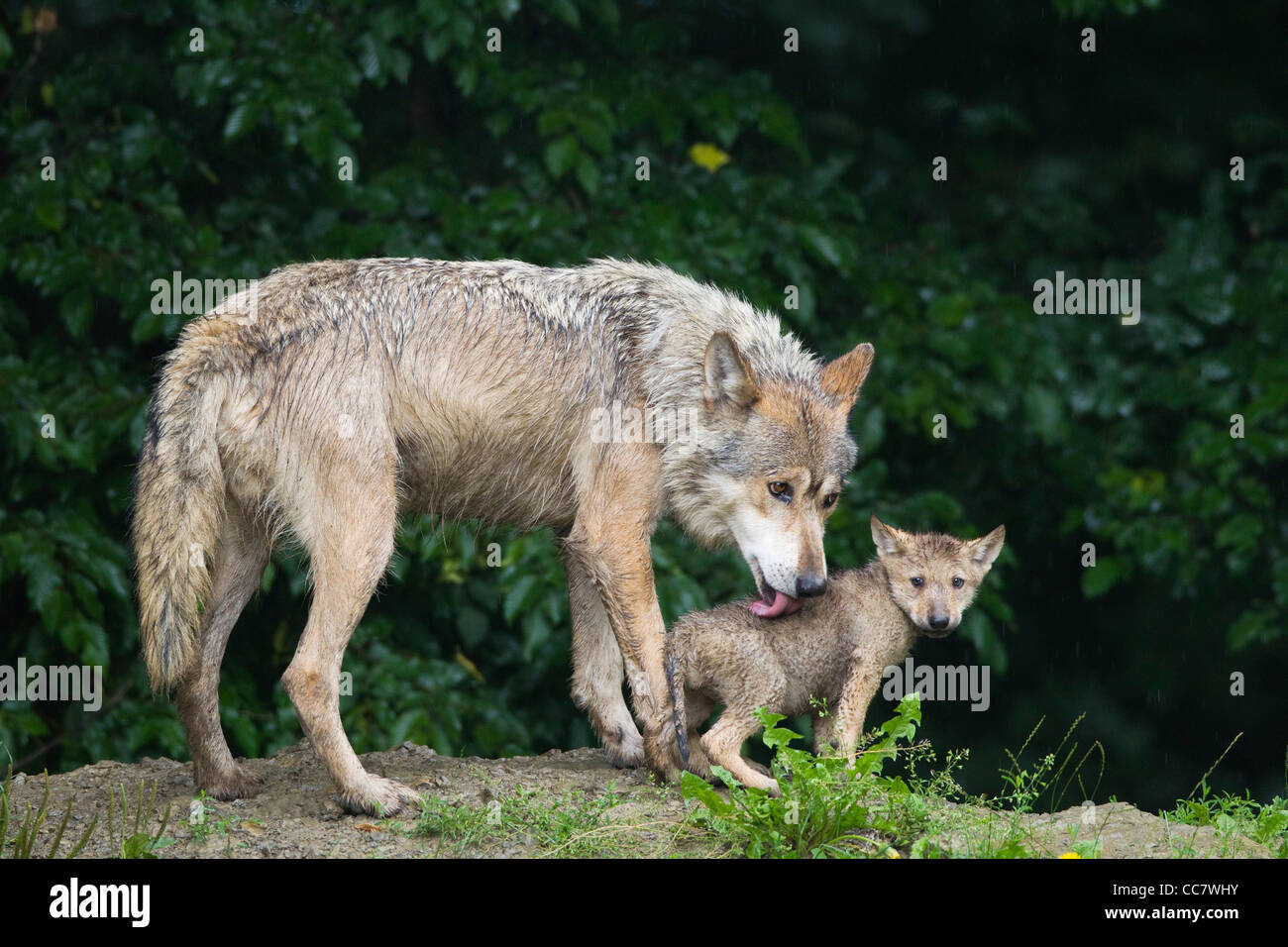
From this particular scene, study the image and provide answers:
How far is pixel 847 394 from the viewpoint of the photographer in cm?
679

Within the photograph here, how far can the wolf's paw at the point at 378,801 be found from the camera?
19.6 feet

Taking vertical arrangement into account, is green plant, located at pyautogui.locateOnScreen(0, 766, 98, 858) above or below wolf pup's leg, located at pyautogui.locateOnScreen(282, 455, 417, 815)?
below

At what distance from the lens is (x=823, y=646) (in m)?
6.43

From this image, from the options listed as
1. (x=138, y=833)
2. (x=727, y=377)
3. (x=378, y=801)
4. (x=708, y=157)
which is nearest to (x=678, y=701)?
(x=378, y=801)

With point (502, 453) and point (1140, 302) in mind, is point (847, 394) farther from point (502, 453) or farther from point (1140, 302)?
point (1140, 302)

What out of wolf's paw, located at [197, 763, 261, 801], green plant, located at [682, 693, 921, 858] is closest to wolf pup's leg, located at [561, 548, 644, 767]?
wolf's paw, located at [197, 763, 261, 801]

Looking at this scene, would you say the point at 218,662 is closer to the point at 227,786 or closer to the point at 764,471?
the point at 227,786

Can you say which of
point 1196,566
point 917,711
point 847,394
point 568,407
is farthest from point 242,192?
point 1196,566

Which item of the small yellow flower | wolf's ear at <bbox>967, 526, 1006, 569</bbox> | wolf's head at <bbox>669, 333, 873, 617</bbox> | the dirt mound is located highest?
the small yellow flower

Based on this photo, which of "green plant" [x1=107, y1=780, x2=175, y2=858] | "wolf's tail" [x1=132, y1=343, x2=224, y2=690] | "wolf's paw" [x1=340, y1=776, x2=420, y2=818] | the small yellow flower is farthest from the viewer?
→ the small yellow flower

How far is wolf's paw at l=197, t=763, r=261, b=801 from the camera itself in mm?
6402

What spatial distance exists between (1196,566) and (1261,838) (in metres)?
4.80

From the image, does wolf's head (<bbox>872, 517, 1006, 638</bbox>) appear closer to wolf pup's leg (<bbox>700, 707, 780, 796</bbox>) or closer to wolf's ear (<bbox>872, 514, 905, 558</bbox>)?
wolf's ear (<bbox>872, 514, 905, 558</bbox>)

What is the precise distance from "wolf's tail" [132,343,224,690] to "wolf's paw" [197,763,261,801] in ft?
1.82
